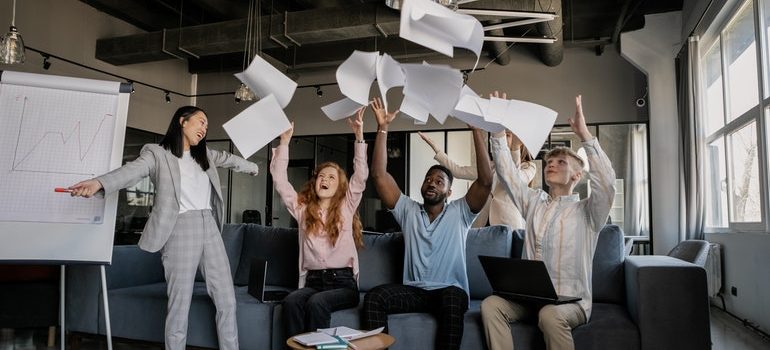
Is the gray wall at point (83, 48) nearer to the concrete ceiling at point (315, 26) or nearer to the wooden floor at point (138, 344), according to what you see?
the concrete ceiling at point (315, 26)

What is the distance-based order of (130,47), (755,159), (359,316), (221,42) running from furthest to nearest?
(130,47), (221,42), (755,159), (359,316)

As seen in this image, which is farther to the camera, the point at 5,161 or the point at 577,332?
the point at 5,161

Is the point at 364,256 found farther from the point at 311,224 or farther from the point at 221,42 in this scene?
the point at 221,42

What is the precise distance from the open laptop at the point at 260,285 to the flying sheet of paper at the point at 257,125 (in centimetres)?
94

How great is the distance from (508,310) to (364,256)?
3.20 ft

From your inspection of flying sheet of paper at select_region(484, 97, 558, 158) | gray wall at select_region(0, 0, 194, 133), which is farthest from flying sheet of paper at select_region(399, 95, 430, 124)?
gray wall at select_region(0, 0, 194, 133)

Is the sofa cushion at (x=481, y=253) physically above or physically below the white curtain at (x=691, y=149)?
below

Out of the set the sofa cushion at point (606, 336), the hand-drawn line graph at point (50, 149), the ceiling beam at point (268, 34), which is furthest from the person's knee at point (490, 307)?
the ceiling beam at point (268, 34)

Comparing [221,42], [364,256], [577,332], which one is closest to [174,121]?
[364,256]

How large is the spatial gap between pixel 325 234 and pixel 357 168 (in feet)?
1.25

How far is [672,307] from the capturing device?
2170 mm

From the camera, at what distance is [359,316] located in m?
2.43

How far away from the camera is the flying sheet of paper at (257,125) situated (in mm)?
1750

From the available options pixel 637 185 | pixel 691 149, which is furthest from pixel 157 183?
pixel 637 185
